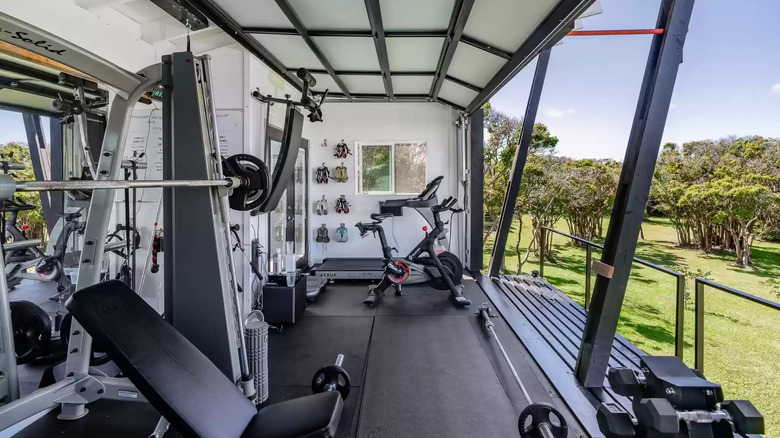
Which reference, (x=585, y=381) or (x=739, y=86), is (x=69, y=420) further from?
(x=739, y=86)

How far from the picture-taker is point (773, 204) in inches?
191

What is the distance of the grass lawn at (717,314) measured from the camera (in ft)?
14.6

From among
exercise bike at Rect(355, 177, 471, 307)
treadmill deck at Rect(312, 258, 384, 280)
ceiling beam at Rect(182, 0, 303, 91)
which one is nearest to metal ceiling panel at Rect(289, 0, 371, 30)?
ceiling beam at Rect(182, 0, 303, 91)

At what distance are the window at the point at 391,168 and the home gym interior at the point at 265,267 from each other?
1183mm

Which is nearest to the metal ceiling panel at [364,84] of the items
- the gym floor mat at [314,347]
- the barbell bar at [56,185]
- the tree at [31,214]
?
the gym floor mat at [314,347]

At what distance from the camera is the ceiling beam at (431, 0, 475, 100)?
2.84 metres

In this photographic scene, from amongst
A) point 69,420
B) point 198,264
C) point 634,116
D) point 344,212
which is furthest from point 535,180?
point 69,420

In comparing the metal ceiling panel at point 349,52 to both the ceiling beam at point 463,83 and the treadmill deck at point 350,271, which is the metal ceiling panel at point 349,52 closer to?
the ceiling beam at point 463,83

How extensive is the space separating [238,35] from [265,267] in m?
2.67

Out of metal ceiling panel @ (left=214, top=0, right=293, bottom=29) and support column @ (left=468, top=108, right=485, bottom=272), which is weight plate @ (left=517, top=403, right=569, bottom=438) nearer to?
metal ceiling panel @ (left=214, top=0, right=293, bottom=29)

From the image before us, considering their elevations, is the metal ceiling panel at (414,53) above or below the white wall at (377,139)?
above

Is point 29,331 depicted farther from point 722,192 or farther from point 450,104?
point 722,192

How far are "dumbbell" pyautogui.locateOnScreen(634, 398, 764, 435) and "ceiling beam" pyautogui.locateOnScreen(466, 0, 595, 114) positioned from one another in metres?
2.42

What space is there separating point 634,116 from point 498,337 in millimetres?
2345
